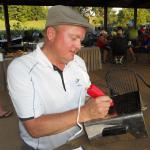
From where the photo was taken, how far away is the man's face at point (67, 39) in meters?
1.40

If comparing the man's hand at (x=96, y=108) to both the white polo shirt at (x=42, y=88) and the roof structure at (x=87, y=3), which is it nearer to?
the white polo shirt at (x=42, y=88)

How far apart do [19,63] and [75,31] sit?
0.33 meters

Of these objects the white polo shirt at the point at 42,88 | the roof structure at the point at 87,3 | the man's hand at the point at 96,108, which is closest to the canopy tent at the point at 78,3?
the roof structure at the point at 87,3

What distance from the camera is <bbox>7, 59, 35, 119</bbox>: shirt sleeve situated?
1.36m

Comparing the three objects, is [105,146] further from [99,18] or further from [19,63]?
[99,18]

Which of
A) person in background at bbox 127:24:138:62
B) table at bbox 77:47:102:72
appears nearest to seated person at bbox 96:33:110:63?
person in background at bbox 127:24:138:62

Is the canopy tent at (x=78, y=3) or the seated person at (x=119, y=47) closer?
the seated person at (x=119, y=47)

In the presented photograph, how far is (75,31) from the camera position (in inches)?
55.3

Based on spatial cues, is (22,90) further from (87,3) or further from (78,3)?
(87,3)

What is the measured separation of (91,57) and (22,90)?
286 inches

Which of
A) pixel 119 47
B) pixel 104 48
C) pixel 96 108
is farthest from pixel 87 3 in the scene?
pixel 96 108

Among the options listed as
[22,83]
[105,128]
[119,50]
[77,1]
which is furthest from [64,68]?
[77,1]

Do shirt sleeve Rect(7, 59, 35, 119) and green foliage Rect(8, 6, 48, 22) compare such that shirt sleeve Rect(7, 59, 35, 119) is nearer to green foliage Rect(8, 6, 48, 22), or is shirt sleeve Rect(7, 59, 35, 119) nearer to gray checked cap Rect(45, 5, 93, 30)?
gray checked cap Rect(45, 5, 93, 30)

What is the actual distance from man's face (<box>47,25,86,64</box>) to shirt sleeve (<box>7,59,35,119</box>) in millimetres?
196
